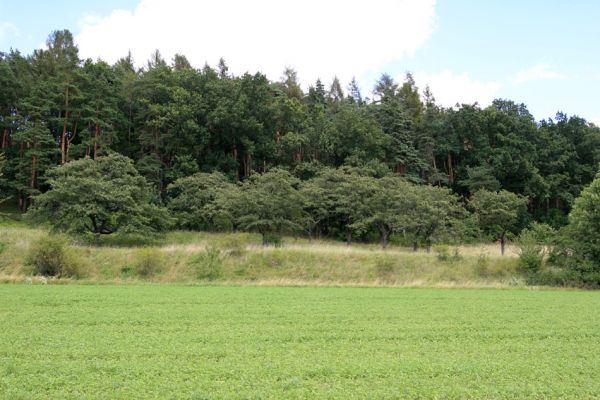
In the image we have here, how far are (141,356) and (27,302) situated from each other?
8.98m

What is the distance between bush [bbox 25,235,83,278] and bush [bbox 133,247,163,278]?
3.16 metres

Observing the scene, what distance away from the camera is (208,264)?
2689 centimetres

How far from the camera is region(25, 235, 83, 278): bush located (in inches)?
945

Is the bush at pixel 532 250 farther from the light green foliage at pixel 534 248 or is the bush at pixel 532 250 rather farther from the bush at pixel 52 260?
the bush at pixel 52 260

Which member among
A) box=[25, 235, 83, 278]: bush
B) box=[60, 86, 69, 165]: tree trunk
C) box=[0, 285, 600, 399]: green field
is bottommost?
box=[0, 285, 600, 399]: green field

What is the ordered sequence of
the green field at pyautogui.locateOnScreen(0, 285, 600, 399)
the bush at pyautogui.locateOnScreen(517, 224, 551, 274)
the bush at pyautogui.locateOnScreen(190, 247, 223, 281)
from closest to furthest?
the green field at pyautogui.locateOnScreen(0, 285, 600, 399) < the bush at pyautogui.locateOnScreen(190, 247, 223, 281) < the bush at pyautogui.locateOnScreen(517, 224, 551, 274)

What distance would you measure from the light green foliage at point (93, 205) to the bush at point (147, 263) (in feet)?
24.4

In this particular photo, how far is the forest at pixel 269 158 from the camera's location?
35.8 meters

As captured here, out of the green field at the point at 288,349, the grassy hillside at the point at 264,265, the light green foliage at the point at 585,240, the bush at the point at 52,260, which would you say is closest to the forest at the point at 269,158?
the light green foliage at the point at 585,240

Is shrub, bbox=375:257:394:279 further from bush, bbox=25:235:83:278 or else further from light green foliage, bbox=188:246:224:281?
bush, bbox=25:235:83:278

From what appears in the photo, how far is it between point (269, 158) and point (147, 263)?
33.4 m

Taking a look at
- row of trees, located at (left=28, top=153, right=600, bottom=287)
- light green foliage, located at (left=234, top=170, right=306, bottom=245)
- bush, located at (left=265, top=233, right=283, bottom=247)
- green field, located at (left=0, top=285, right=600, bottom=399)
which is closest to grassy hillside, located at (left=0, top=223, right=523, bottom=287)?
row of trees, located at (left=28, top=153, right=600, bottom=287)

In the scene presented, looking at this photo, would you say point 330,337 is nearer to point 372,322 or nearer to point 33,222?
point 372,322

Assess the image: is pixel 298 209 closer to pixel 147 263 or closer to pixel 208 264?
pixel 208 264
